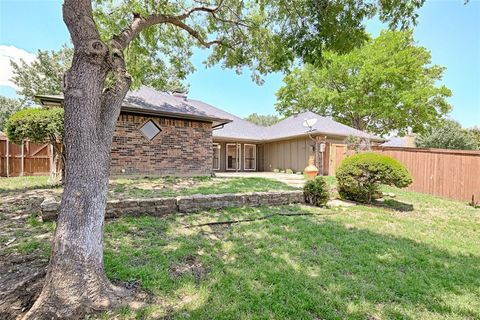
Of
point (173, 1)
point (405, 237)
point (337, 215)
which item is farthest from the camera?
point (173, 1)

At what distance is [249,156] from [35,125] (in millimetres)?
14090

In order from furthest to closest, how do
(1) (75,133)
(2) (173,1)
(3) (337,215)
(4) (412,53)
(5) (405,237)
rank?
(4) (412,53), (2) (173,1), (3) (337,215), (5) (405,237), (1) (75,133)

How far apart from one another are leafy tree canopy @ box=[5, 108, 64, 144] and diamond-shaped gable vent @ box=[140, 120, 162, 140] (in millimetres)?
3025

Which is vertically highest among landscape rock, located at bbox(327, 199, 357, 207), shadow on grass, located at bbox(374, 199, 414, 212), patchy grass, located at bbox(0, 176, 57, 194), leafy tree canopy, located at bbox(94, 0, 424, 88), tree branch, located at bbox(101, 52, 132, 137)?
leafy tree canopy, located at bbox(94, 0, 424, 88)

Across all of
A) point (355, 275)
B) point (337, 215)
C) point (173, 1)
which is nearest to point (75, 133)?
point (355, 275)

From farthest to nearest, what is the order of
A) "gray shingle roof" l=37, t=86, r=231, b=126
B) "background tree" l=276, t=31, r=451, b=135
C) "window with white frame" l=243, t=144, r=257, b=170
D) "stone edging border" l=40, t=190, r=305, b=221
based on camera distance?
1. "background tree" l=276, t=31, r=451, b=135
2. "window with white frame" l=243, t=144, r=257, b=170
3. "gray shingle roof" l=37, t=86, r=231, b=126
4. "stone edging border" l=40, t=190, r=305, b=221

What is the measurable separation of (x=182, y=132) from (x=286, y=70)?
543 centimetres

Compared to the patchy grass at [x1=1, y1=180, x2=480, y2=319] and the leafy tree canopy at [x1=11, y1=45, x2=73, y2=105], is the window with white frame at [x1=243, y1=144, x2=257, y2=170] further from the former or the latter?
the leafy tree canopy at [x1=11, y1=45, x2=73, y2=105]

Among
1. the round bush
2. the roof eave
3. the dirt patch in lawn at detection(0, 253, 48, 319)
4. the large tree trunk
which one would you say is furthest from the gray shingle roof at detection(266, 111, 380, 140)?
the dirt patch in lawn at detection(0, 253, 48, 319)

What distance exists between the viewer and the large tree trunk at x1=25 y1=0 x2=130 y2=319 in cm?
222

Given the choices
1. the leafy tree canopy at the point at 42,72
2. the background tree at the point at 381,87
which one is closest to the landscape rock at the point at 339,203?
the background tree at the point at 381,87

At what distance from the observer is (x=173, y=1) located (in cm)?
826

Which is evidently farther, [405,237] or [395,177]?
[395,177]

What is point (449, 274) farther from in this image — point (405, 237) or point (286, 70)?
point (286, 70)
